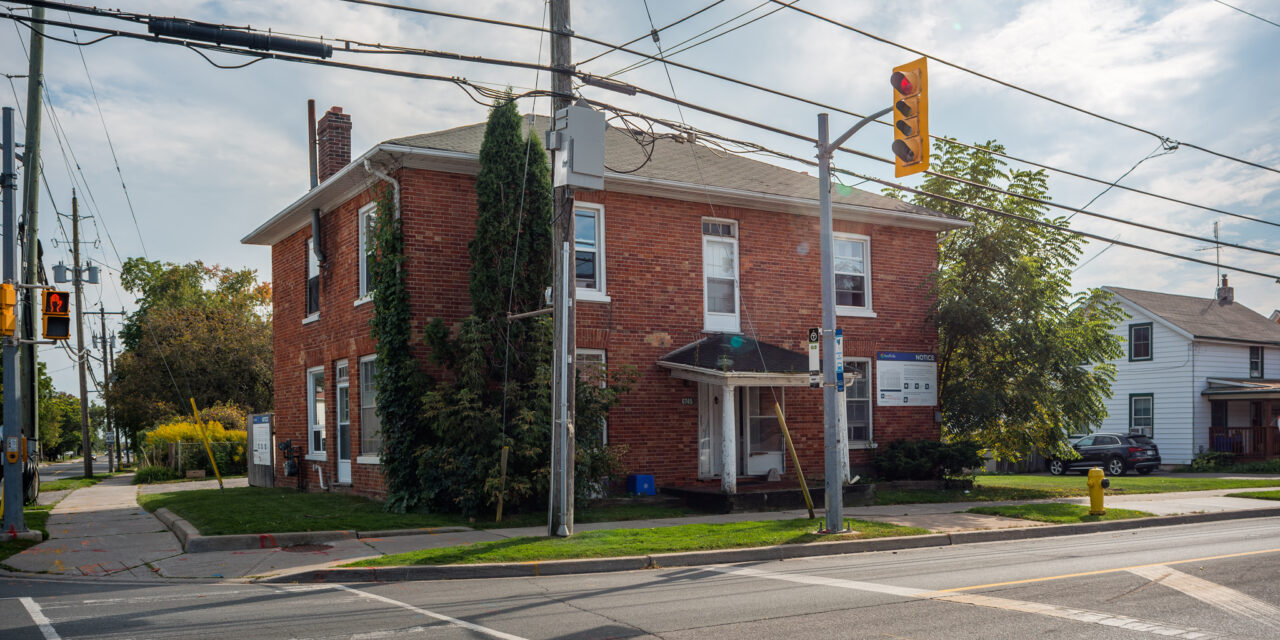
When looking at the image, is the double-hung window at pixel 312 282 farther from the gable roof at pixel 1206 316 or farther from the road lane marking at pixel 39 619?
the gable roof at pixel 1206 316

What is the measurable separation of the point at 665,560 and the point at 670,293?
7.98 meters

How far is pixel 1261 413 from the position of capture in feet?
116

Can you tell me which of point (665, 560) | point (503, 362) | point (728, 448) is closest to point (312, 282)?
point (503, 362)

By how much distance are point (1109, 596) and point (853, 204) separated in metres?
12.9

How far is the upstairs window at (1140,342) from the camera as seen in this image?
3603 centimetres

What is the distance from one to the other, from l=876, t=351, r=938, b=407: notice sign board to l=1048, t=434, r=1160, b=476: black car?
10989 millimetres

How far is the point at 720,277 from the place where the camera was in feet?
63.1

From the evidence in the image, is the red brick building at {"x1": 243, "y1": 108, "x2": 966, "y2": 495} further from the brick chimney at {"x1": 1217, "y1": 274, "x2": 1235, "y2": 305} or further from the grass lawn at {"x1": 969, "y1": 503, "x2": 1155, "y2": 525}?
the brick chimney at {"x1": 1217, "y1": 274, "x2": 1235, "y2": 305}

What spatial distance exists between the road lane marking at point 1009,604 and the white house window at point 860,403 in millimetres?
10333

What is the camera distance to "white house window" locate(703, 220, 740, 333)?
19078 millimetres

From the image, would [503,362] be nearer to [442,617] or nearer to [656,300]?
[656,300]

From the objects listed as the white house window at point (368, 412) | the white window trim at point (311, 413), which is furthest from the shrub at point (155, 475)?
the white house window at point (368, 412)

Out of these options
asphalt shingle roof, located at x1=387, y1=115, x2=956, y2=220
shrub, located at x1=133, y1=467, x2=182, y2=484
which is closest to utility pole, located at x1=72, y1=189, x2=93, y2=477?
shrub, located at x1=133, y1=467, x2=182, y2=484

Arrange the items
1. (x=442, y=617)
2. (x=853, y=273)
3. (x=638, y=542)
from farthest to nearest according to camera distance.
→ (x=853, y=273) → (x=638, y=542) → (x=442, y=617)
